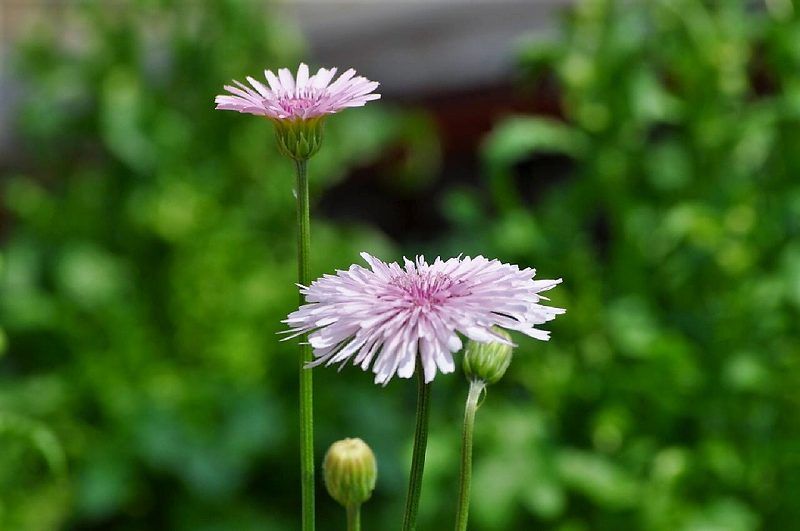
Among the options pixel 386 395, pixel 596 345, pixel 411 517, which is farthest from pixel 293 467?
pixel 411 517

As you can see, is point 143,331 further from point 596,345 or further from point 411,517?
point 411,517

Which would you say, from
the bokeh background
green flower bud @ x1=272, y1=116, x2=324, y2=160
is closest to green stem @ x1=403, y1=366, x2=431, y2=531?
green flower bud @ x1=272, y1=116, x2=324, y2=160

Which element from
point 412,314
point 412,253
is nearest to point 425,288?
point 412,314

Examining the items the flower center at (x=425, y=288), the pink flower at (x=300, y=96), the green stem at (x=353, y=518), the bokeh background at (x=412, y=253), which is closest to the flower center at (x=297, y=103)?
the pink flower at (x=300, y=96)

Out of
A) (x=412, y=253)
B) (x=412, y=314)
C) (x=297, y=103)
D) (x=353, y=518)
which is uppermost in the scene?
(x=412, y=253)

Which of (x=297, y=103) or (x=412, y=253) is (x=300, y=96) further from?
(x=412, y=253)

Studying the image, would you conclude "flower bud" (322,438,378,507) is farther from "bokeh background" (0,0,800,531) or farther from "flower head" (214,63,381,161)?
"bokeh background" (0,0,800,531)

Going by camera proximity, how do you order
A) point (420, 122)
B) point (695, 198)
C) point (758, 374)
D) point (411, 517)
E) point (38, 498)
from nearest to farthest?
1. point (411, 517)
2. point (758, 374)
3. point (695, 198)
4. point (38, 498)
5. point (420, 122)
